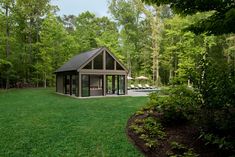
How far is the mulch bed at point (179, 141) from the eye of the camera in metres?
5.09

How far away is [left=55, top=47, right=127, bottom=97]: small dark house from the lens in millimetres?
19250

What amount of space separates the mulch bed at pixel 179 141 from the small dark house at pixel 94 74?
42.0 feet

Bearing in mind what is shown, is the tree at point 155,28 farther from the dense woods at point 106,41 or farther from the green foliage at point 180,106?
the green foliage at point 180,106

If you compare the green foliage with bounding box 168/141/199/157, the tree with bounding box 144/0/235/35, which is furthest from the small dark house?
the green foliage with bounding box 168/141/199/157

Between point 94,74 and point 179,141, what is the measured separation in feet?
47.7

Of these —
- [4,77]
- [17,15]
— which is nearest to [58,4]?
[17,15]

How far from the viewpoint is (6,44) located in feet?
91.9

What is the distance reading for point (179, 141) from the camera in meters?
5.65

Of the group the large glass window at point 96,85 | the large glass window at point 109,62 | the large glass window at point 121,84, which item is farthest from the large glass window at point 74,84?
the large glass window at point 121,84

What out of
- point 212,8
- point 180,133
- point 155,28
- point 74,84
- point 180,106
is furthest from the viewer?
point 155,28

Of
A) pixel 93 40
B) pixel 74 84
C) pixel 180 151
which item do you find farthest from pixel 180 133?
pixel 93 40

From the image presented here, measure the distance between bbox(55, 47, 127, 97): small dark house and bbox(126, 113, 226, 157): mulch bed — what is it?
12.8 meters

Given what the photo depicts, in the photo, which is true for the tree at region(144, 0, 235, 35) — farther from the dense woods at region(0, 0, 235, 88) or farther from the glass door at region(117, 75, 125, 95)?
the dense woods at region(0, 0, 235, 88)

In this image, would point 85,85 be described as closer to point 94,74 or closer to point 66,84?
point 94,74
